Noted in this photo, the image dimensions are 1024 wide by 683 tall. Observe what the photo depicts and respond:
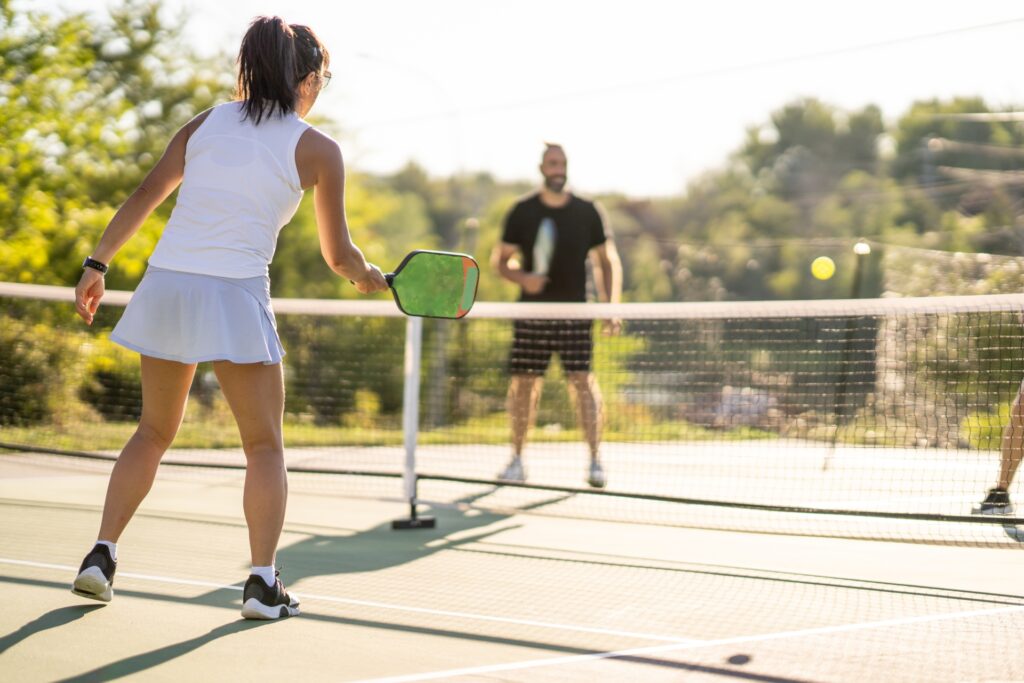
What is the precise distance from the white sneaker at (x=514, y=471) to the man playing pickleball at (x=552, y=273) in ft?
0.48

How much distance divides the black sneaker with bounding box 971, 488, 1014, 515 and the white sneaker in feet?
8.67

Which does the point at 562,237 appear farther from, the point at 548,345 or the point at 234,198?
the point at 234,198

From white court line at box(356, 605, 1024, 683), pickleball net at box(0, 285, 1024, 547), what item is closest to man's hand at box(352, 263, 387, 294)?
white court line at box(356, 605, 1024, 683)

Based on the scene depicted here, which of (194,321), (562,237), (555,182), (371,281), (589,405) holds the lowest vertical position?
(589,405)

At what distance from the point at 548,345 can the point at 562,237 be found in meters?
0.70

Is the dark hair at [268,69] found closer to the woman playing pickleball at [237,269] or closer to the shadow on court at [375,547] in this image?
the woman playing pickleball at [237,269]

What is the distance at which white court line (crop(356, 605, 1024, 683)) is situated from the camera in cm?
382

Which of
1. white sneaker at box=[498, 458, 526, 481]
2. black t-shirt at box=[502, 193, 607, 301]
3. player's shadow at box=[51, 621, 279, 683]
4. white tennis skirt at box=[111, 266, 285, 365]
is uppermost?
black t-shirt at box=[502, 193, 607, 301]

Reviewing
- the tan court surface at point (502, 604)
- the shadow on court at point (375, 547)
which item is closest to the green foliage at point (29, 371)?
the tan court surface at point (502, 604)

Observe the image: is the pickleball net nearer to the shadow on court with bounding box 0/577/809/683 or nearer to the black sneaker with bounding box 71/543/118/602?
the shadow on court with bounding box 0/577/809/683

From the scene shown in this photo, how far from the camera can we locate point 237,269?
14.3ft

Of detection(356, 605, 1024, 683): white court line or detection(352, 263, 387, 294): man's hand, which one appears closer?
detection(356, 605, 1024, 683): white court line

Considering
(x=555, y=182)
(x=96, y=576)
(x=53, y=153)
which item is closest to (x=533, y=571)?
(x=96, y=576)

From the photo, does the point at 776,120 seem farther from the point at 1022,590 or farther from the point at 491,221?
the point at 1022,590
